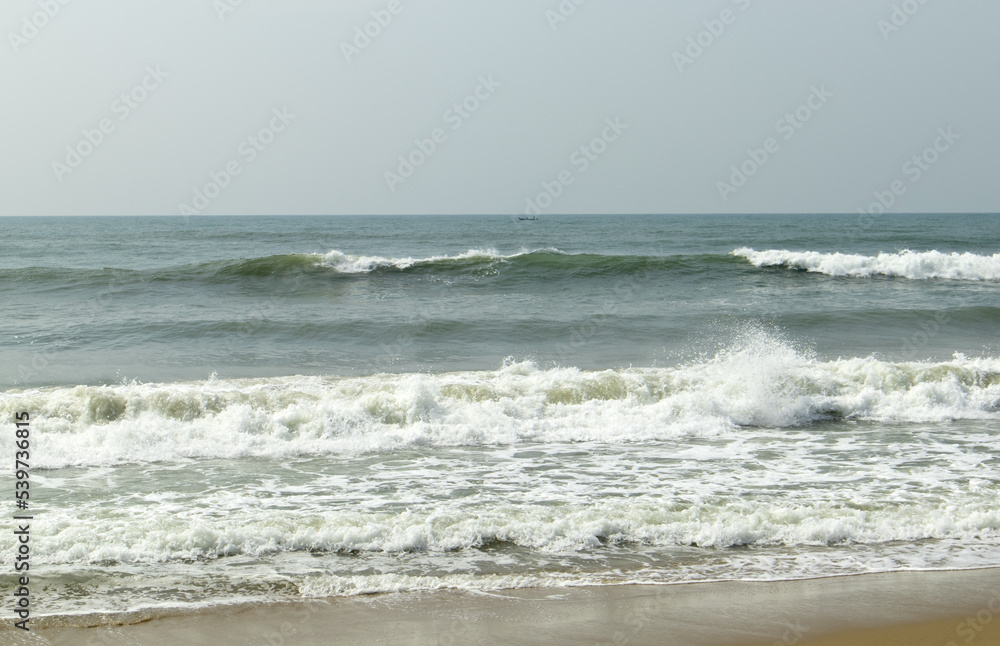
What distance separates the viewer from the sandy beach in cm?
456

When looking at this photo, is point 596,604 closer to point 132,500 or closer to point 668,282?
point 132,500

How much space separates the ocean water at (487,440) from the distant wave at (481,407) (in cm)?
4

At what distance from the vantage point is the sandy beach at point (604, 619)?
15.0ft

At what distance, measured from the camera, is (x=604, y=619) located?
15.8 ft

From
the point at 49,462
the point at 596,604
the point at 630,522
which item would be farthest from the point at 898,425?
the point at 49,462

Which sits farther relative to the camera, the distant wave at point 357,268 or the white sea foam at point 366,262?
the white sea foam at point 366,262

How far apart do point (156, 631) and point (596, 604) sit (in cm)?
280

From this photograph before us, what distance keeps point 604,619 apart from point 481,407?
5344 mm

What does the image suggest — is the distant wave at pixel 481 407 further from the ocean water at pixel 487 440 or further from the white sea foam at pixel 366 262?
the white sea foam at pixel 366 262

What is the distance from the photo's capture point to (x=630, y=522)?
625cm
